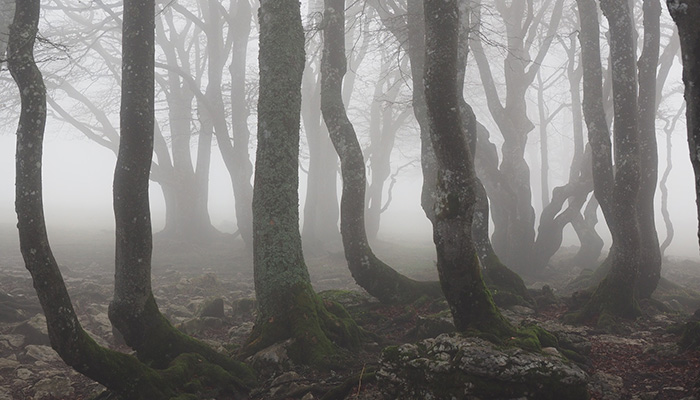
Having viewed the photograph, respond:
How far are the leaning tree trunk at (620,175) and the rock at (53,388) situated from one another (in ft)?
26.0

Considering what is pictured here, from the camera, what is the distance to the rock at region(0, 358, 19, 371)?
6.66 m

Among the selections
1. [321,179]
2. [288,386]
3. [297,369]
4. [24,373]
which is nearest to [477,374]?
[288,386]

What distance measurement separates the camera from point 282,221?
7137mm

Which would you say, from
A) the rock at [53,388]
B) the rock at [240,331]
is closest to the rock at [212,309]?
the rock at [240,331]

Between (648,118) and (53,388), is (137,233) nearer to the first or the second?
(53,388)

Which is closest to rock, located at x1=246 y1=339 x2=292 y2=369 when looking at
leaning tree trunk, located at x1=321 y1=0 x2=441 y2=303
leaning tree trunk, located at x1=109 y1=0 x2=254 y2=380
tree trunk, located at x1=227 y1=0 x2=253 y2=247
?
leaning tree trunk, located at x1=109 y1=0 x2=254 y2=380

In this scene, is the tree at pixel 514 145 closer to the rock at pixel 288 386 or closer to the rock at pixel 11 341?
the rock at pixel 288 386

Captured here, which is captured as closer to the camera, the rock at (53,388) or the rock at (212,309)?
the rock at (53,388)

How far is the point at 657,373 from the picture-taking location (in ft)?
18.4

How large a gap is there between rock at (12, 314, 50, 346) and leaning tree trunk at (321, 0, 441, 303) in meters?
5.20

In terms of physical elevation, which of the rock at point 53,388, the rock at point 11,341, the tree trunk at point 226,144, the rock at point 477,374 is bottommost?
the rock at point 53,388

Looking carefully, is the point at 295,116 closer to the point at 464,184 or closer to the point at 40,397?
the point at 464,184

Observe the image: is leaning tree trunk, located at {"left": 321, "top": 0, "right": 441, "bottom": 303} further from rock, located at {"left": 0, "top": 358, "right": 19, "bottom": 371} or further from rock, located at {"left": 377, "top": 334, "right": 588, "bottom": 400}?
rock, located at {"left": 0, "top": 358, "right": 19, "bottom": 371}

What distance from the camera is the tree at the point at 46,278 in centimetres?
484
